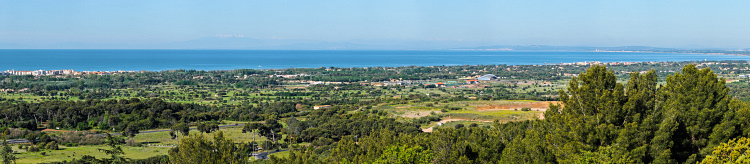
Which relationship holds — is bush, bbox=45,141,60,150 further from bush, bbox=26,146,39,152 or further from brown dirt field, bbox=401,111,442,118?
brown dirt field, bbox=401,111,442,118

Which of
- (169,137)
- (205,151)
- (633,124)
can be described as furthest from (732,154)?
(169,137)

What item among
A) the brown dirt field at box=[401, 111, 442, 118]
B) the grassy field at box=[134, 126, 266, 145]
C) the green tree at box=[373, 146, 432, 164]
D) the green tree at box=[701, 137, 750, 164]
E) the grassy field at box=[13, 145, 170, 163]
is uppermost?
the green tree at box=[701, 137, 750, 164]

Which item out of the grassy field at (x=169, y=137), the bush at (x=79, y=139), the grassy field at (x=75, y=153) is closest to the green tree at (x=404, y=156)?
the grassy field at (x=75, y=153)

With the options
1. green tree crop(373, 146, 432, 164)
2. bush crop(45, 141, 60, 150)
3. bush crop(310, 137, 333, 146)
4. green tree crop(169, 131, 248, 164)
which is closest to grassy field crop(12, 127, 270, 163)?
bush crop(45, 141, 60, 150)

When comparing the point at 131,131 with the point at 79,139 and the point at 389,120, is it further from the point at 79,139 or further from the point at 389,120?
the point at 389,120

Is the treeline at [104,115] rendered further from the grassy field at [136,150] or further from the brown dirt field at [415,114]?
the brown dirt field at [415,114]

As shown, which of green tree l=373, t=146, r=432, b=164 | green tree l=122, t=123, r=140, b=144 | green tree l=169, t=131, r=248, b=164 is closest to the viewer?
green tree l=373, t=146, r=432, b=164

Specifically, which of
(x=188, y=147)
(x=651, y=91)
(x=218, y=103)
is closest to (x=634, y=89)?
(x=651, y=91)

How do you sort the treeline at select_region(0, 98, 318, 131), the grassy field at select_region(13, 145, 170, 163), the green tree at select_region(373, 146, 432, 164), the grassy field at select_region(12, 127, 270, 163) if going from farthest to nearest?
the treeline at select_region(0, 98, 318, 131)
the grassy field at select_region(12, 127, 270, 163)
the grassy field at select_region(13, 145, 170, 163)
the green tree at select_region(373, 146, 432, 164)

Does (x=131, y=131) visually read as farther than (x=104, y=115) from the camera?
No

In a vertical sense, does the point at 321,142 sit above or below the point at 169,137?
above

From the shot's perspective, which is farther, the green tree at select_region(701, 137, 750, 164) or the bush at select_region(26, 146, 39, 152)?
the bush at select_region(26, 146, 39, 152)
